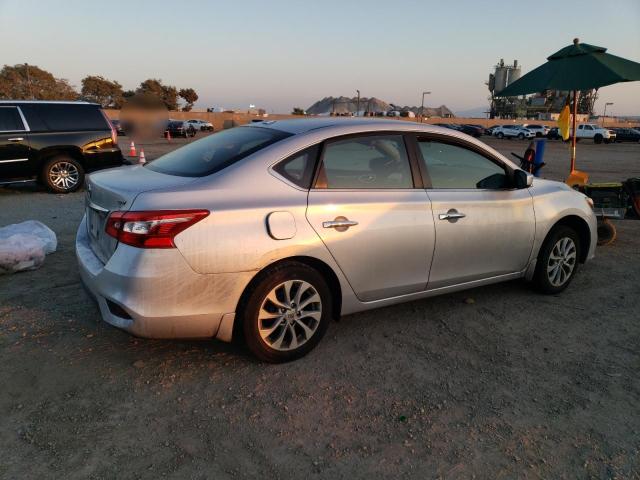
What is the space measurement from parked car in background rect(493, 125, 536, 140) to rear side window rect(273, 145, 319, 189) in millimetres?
51844

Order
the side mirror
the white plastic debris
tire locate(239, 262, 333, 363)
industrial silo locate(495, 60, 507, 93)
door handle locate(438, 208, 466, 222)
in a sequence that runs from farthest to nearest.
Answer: industrial silo locate(495, 60, 507, 93) → the white plastic debris → the side mirror → door handle locate(438, 208, 466, 222) → tire locate(239, 262, 333, 363)

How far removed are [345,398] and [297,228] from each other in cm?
104

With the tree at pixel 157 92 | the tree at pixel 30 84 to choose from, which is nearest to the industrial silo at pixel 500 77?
the tree at pixel 30 84

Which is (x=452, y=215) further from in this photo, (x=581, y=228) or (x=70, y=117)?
(x=70, y=117)

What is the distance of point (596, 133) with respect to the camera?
41219mm

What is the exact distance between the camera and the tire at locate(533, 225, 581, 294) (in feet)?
14.2

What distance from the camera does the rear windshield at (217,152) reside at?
3.14 metres

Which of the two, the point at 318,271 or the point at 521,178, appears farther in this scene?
the point at 521,178

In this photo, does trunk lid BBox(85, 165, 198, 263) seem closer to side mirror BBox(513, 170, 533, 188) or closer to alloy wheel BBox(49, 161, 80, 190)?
side mirror BBox(513, 170, 533, 188)

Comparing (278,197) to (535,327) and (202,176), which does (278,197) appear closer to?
(202,176)

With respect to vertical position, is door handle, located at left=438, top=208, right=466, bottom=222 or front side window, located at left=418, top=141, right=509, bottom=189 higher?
front side window, located at left=418, top=141, right=509, bottom=189

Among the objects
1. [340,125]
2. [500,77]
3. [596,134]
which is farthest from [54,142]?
[500,77]

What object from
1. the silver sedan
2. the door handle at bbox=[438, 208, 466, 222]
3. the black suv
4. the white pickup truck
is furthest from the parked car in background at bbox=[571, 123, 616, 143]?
the door handle at bbox=[438, 208, 466, 222]

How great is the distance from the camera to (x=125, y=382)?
296cm
